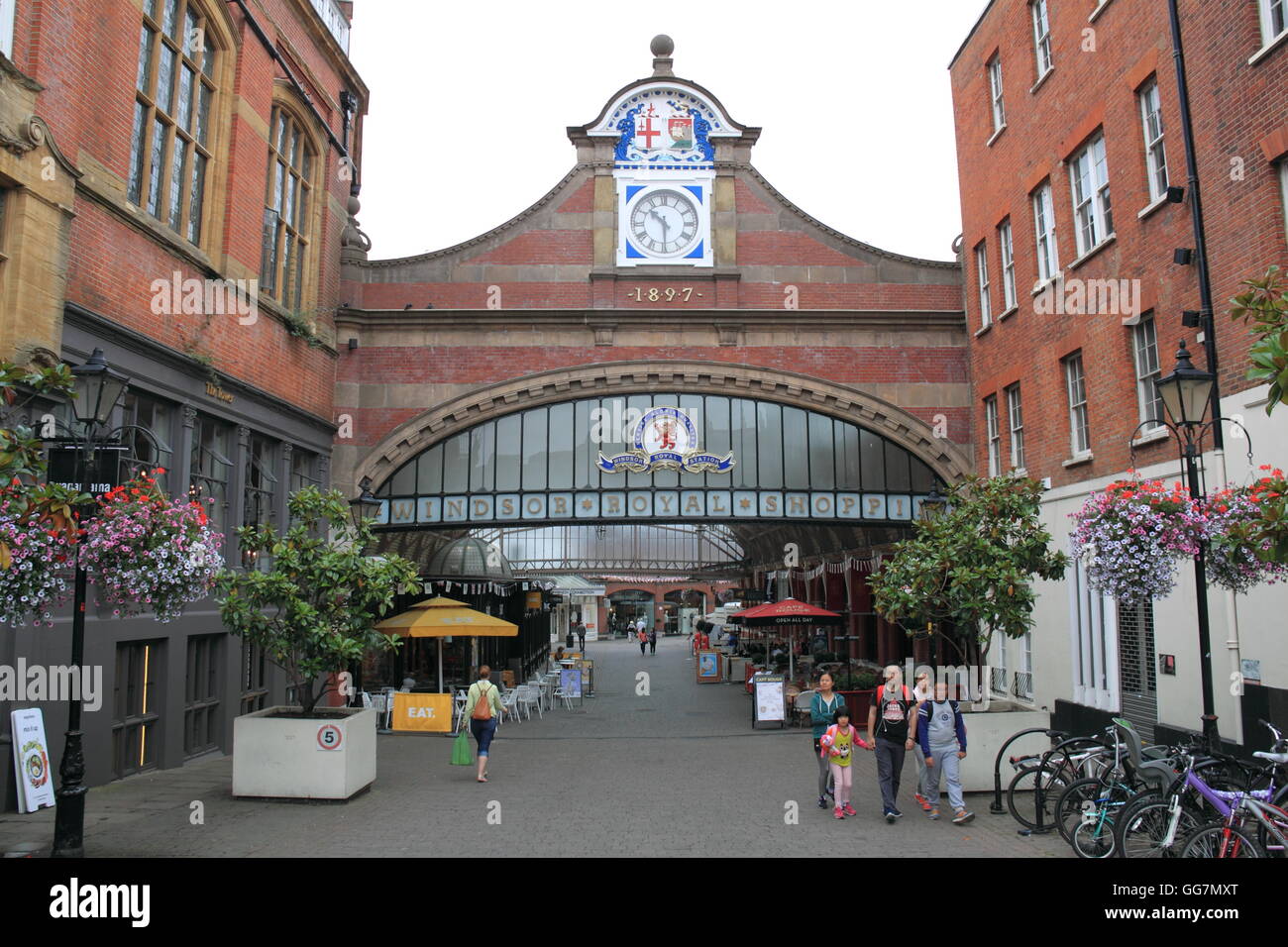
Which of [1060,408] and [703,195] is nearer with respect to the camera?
[1060,408]

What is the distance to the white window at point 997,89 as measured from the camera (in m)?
19.6

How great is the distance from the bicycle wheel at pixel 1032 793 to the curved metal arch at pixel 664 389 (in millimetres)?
10136

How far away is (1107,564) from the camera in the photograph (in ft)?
30.9

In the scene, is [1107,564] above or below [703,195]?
below

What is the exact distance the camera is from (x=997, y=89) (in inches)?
785

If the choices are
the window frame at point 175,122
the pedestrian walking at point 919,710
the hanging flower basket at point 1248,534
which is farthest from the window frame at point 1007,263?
the window frame at point 175,122

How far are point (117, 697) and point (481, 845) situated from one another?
7.08 meters

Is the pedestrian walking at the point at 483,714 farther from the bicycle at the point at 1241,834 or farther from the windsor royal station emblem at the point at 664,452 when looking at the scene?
the bicycle at the point at 1241,834

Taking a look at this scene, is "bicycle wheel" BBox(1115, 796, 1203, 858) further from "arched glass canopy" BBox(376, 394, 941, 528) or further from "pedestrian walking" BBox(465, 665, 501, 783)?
"arched glass canopy" BBox(376, 394, 941, 528)

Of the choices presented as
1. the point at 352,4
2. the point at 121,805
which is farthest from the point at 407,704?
the point at 352,4

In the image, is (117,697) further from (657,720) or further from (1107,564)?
(1107,564)

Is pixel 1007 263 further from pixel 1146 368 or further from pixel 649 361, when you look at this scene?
pixel 649 361

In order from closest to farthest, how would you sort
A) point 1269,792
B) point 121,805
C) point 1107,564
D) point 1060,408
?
point 1269,792 < point 1107,564 < point 121,805 < point 1060,408

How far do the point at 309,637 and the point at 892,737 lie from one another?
714cm
